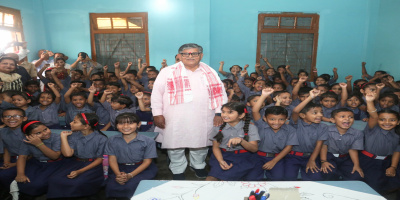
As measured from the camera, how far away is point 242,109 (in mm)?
2443

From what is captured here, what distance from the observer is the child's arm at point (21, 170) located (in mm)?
2320

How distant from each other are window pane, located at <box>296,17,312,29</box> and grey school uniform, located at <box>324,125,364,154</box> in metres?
4.68

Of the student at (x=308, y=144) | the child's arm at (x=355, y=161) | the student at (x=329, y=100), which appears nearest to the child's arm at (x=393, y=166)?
the child's arm at (x=355, y=161)

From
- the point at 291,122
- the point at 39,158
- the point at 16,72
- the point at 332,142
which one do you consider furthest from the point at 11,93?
the point at 332,142

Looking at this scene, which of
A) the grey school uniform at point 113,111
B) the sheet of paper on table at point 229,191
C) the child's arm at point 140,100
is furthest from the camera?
the grey school uniform at point 113,111

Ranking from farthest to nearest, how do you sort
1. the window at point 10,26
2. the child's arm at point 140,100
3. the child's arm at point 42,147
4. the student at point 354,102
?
1. the window at point 10,26
2. the student at point 354,102
3. the child's arm at point 140,100
4. the child's arm at point 42,147

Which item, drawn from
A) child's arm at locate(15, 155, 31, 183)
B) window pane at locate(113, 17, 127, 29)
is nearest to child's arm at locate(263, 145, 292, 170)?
child's arm at locate(15, 155, 31, 183)

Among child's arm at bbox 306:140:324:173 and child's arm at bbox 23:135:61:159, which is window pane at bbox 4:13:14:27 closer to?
child's arm at bbox 23:135:61:159

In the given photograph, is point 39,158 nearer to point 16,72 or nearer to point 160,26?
point 16,72

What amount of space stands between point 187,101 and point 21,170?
1.72 meters

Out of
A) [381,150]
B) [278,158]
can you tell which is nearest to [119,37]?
[278,158]

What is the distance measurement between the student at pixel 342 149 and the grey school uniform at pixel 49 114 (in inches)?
134

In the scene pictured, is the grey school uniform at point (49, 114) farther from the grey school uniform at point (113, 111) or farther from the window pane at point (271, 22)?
the window pane at point (271, 22)

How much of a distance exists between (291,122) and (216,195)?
1.74 m
